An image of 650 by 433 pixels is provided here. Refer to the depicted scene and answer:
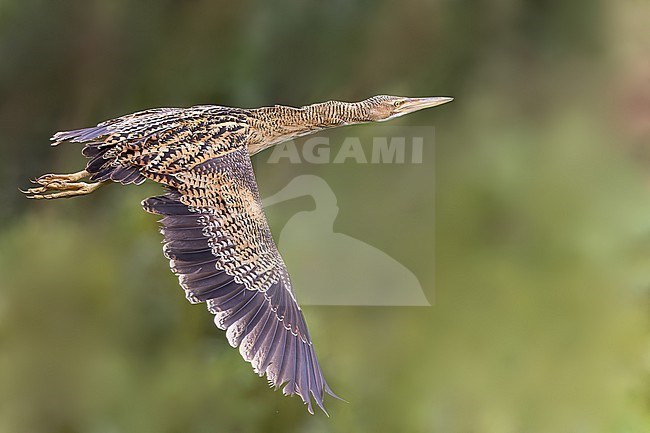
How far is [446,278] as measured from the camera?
5.54 meters

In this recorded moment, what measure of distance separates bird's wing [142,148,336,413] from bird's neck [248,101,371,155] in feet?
0.73

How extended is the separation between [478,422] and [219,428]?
52.6 inches

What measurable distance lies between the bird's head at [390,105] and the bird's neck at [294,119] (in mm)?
24

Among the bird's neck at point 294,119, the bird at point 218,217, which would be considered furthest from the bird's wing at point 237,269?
the bird's neck at point 294,119

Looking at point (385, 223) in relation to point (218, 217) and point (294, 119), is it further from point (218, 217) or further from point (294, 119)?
point (218, 217)

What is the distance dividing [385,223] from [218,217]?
3.07 metres

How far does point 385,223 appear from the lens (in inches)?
218

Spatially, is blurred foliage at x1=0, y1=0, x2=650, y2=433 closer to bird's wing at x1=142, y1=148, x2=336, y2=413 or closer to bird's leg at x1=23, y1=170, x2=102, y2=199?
bird's leg at x1=23, y1=170, x2=102, y2=199

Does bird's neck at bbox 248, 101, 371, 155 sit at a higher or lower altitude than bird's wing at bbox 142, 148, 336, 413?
higher

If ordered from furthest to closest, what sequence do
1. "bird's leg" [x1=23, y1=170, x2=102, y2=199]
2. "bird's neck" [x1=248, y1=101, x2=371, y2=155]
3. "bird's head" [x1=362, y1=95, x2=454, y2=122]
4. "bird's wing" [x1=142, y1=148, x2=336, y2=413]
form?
"bird's head" [x1=362, y1=95, x2=454, y2=122] → "bird's neck" [x1=248, y1=101, x2=371, y2=155] → "bird's leg" [x1=23, y1=170, x2=102, y2=199] → "bird's wing" [x1=142, y1=148, x2=336, y2=413]

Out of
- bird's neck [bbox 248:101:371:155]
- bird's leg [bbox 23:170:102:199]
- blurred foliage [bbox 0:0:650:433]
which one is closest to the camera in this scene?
bird's leg [bbox 23:170:102:199]

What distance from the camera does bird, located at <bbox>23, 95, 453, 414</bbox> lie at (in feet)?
7.86

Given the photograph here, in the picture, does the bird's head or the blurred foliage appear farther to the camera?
the blurred foliage

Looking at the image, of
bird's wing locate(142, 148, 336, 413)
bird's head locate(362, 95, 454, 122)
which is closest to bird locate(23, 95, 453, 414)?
bird's wing locate(142, 148, 336, 413)
